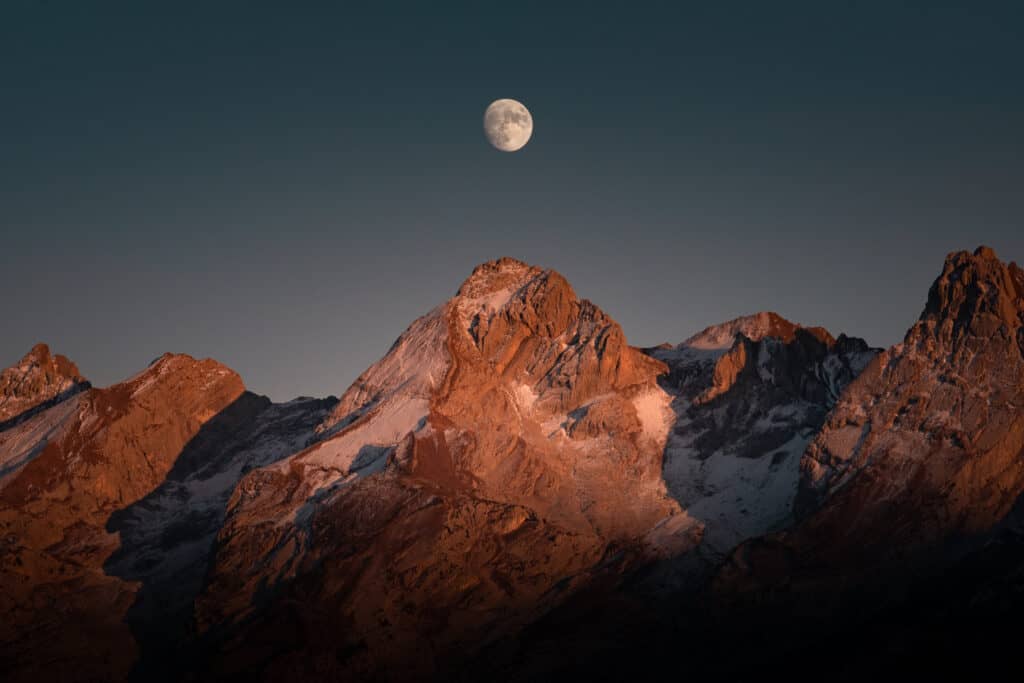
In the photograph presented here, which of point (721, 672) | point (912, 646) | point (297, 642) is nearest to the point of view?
point (912, 646)

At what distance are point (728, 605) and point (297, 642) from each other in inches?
2735

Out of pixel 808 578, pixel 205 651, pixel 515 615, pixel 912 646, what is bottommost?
pixel 912 646

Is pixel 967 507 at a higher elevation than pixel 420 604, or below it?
below

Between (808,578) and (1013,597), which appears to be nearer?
(1013,597)

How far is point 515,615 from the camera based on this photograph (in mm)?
199500

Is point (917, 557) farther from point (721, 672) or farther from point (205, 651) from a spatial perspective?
point (205, 651)

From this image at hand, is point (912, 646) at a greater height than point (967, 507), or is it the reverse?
point (967, 507)

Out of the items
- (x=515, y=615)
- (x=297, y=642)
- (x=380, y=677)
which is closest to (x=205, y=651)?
(x=297, y=642)

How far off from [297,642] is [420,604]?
71.3ft

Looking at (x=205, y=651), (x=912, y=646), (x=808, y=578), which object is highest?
(x=205, y=651)

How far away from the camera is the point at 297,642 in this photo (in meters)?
188

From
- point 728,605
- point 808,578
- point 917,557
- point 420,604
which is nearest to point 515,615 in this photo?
point 420,604

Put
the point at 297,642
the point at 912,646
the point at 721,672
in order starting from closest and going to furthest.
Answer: the point at 912,646
the point at 721,672
the point at 297,642

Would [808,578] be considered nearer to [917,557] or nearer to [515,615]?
[917,557]
